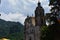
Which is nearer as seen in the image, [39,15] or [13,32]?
[39,15]

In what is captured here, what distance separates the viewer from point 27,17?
8194cm

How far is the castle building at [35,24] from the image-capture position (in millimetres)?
73688

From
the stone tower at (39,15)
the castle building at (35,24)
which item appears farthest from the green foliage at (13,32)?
the stone tower at (39,15)

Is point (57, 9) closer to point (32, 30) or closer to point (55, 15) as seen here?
point (55, 15)

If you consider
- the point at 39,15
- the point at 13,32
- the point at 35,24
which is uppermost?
the point at 39,15

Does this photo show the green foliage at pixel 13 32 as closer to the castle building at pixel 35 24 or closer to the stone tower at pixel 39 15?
the castle building at pixel 35 24

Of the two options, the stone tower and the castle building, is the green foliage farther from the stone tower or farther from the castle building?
the stone tower

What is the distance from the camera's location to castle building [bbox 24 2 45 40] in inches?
2901

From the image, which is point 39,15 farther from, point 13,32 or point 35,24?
point 13,32

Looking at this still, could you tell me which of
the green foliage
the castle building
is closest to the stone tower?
the castle building

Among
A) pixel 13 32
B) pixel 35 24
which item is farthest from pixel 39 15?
pixel 13 32

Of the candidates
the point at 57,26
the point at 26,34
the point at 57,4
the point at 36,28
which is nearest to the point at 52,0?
the point at 57,4

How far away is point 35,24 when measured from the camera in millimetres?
77062

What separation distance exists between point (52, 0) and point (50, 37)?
4791 mm
